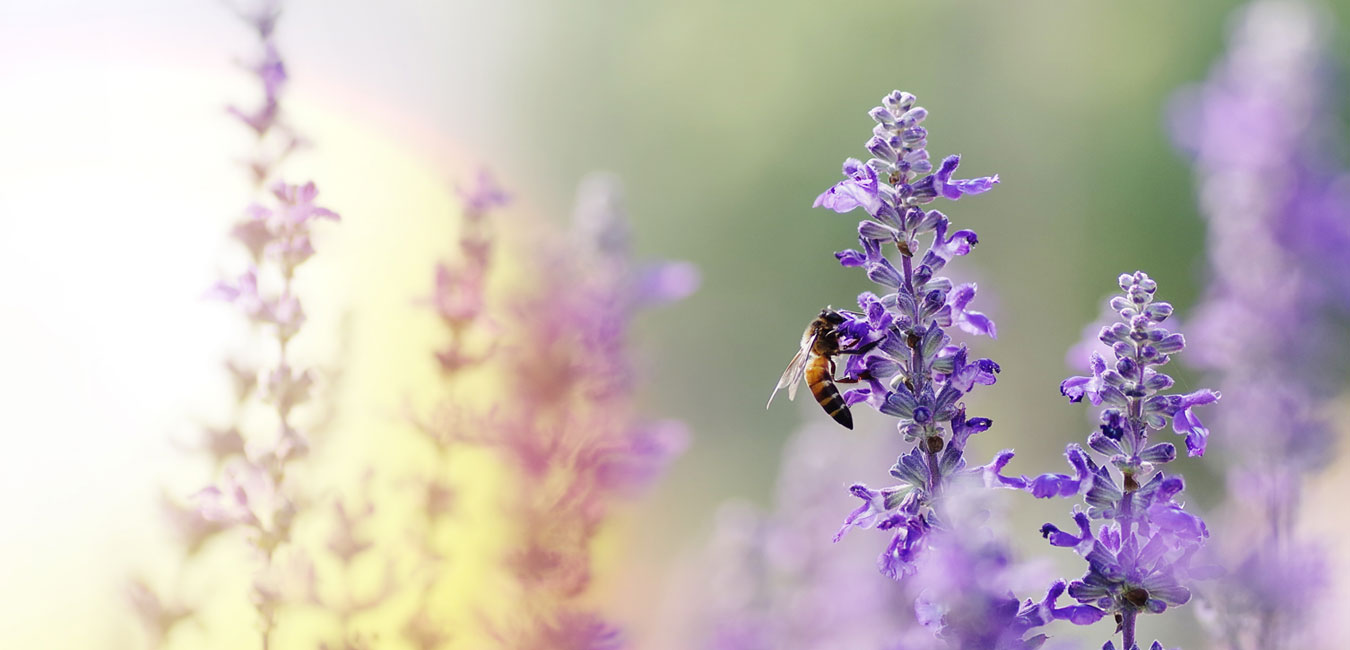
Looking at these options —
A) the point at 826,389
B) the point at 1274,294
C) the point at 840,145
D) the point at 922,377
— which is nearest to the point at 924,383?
the point at 922,377

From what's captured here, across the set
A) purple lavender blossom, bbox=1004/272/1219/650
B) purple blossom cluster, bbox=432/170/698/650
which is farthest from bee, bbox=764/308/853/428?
purple lavender blossom, bbox=1004/272/1219/650

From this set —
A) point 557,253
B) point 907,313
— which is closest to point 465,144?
point 557,253

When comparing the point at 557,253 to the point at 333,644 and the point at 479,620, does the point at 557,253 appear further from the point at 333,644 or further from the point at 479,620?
the point at 333,644

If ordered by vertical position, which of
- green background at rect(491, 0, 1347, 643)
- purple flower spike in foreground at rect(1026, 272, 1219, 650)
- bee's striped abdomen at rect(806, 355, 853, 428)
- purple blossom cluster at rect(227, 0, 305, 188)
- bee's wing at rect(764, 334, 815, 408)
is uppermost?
green background at rect(491, 0, 1347, 643)

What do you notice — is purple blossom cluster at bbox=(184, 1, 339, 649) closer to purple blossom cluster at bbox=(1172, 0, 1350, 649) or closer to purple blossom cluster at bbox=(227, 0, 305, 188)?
purple blossom cluster at bbox=(227, 0, 305, 188)

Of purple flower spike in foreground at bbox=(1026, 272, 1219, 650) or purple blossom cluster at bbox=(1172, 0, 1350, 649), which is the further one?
purple blossom cluster at bbox=(1172, 0, 1350, 649)

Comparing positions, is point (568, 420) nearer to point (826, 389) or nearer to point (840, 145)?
point (826, 389)
